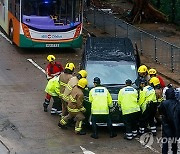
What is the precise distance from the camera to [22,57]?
84.5ft

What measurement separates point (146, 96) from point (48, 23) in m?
10.6

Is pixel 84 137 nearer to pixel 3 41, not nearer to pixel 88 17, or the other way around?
pixel 3 41

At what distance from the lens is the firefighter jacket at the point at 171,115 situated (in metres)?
13.9

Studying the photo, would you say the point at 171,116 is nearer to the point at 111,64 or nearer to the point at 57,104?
the point at 111,64

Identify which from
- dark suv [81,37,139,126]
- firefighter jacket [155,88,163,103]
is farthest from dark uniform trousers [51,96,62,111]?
firefighter jacket [155,88,163,103]

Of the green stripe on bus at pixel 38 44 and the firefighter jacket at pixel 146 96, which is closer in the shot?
the firefighter jacket at pixel 146 96

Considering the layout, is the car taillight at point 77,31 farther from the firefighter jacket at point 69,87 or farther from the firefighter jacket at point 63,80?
the firefighter jacket at point 69,87

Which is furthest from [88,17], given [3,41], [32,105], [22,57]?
[32,105]

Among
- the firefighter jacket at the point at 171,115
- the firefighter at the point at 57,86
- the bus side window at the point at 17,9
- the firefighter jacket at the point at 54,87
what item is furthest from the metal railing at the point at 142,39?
the firefighter jacket at the point at 171,115

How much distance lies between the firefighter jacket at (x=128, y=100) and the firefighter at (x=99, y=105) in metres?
0.30

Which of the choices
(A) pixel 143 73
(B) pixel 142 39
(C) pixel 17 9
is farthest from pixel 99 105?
(B) pixel 142 39

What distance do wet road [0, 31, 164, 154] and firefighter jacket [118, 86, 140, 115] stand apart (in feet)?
2.74

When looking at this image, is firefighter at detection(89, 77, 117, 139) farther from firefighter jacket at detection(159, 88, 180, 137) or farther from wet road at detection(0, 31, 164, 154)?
firefighter jacket at detection(159, 88, 180, 137)

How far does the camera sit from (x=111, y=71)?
17938 mm
